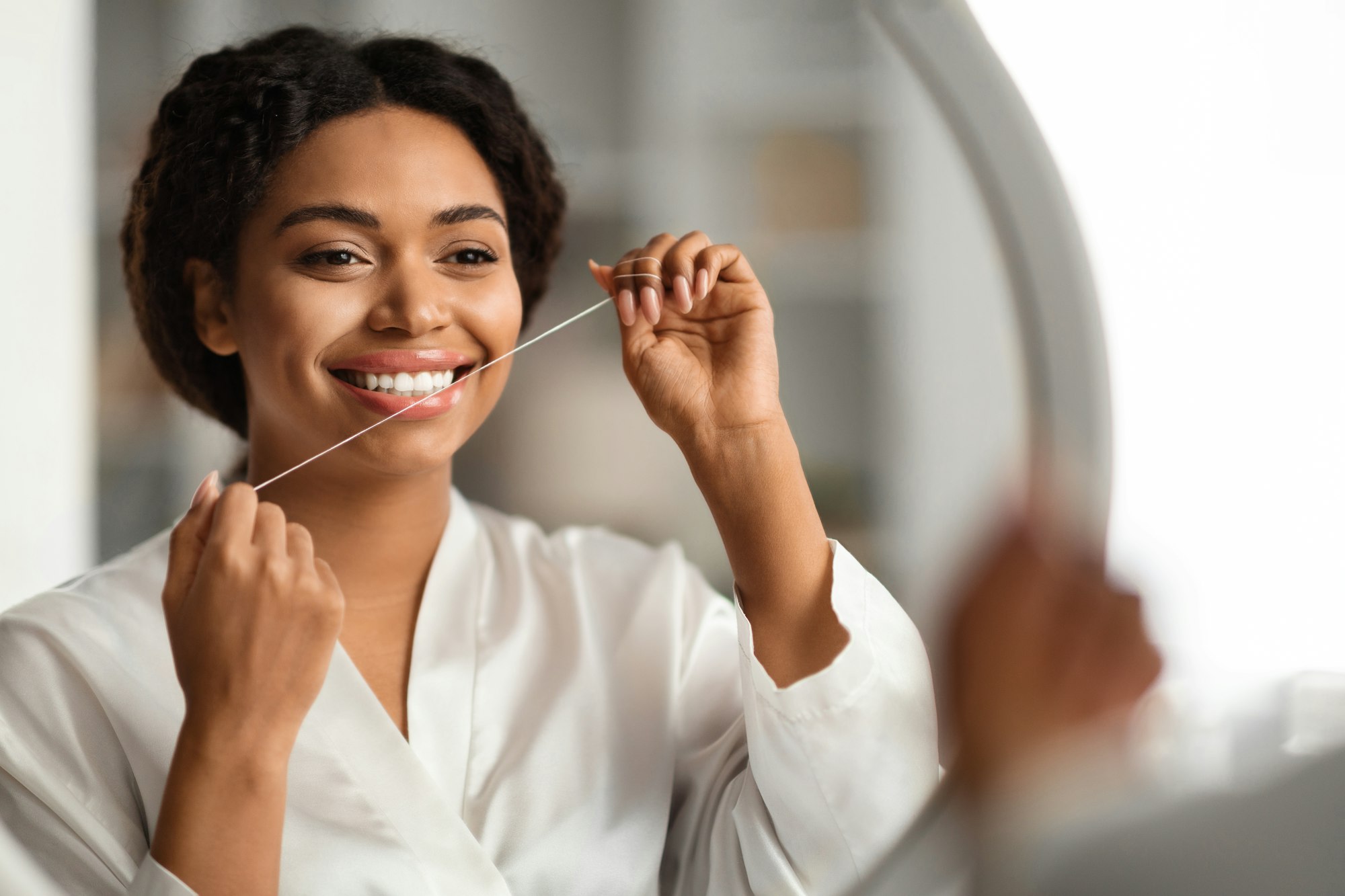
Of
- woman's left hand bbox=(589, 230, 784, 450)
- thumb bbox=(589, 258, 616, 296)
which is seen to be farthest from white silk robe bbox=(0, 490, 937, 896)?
thumb bbox=(589, 258, 616, 296)

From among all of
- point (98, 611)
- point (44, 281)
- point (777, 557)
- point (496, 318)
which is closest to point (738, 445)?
point (777, 557)

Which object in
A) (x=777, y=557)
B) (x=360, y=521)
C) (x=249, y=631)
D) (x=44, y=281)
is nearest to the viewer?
→ (x=249, y=631)

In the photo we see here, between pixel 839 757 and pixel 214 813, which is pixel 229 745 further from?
pixel 839 757

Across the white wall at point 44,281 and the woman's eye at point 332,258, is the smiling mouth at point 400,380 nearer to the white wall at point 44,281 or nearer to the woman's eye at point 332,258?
the woman's eye at point 332,258

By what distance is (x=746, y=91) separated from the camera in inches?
32.9

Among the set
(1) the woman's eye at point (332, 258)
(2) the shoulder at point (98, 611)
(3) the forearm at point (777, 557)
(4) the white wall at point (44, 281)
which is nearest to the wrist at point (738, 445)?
(3) the forearm at point (777, 557)

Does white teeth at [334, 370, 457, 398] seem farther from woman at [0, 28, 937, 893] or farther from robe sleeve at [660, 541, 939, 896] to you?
robe sleeve at [660, 541, 939, 896]

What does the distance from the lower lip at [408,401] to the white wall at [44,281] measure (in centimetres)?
35

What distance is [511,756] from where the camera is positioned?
1.93 ft

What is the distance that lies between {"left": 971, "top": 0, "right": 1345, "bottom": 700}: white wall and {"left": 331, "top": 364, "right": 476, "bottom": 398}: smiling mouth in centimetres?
38

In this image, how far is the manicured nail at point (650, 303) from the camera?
0.57 meters

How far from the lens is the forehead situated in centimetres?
56

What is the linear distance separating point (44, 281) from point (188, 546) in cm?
43

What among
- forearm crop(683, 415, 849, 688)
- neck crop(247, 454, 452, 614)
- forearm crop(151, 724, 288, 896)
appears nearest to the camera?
forearm crop(151, 724, 288, 896)
